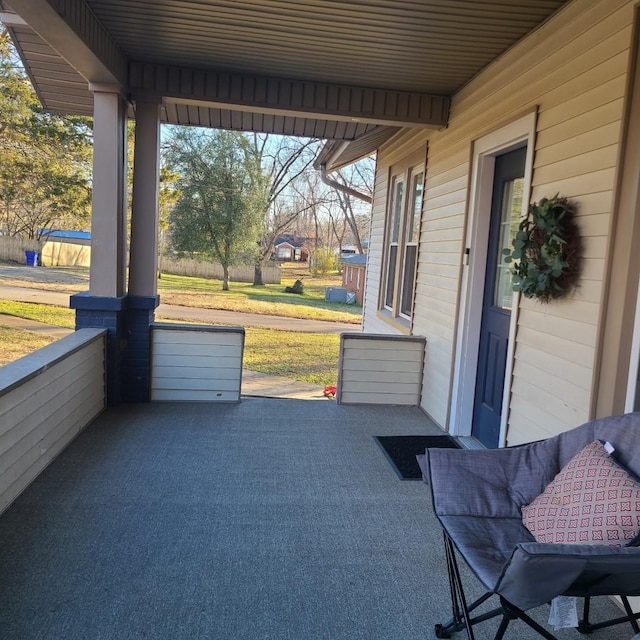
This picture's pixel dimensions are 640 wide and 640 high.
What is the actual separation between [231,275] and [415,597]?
49.7 feet

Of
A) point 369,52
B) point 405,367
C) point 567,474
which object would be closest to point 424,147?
point 369,52

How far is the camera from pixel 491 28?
10.7 ft

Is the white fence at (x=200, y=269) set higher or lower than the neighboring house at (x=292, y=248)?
lower

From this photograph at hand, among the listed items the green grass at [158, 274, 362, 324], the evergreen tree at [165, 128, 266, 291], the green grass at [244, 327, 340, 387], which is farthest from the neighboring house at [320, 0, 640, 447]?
the evergreen tree at [165, 128, 266, 291]

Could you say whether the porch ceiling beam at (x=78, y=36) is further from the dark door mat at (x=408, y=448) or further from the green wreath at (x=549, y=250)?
the dark door mat at (x=408, y=448)

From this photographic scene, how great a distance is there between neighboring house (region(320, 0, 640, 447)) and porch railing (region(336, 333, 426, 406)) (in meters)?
0.17

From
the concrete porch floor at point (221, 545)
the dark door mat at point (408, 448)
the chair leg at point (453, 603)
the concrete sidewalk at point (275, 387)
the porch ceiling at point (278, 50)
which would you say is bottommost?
the concrete sidewalk at point (275, 387)

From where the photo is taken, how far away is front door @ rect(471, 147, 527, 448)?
372cm

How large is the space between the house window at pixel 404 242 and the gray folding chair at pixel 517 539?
3440 millimetres

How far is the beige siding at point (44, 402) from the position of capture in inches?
107

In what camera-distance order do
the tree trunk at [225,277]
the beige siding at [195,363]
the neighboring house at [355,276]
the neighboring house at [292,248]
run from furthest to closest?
the neighboring house at [292,248]
the neighboring house at [355,276]
the tree trunk at [225,277]
the beige siding at [195,363]

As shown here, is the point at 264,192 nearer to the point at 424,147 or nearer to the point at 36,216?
the point at 36,216

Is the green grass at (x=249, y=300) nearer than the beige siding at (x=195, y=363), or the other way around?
the beige siding at (x=195, y=363)

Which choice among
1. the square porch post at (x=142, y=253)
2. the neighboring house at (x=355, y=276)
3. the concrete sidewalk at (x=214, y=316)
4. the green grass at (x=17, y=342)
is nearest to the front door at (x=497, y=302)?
the square porch post at (x=142, y=253)
